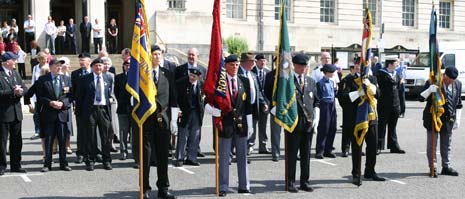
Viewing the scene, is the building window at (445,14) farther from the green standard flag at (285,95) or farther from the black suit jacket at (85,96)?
the green standard flag at (285,95)

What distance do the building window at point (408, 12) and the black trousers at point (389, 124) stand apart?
39.3 meters

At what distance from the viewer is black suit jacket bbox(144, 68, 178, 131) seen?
9875 mm

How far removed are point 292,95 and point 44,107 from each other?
4.44 meters

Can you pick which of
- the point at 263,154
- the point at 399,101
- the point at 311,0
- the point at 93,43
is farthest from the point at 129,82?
the point at 311,0

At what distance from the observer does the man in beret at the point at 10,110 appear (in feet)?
38.2

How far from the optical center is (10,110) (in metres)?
11.7

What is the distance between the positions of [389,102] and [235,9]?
101 feet

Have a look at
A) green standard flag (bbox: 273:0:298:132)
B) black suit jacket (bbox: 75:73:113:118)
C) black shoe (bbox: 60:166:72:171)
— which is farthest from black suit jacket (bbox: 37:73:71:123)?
green standard flag (bbox: 273:0:298:132)

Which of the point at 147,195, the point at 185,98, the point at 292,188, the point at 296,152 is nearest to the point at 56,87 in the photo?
the point at 185,98

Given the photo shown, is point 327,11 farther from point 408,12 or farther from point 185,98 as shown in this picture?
point 185,98

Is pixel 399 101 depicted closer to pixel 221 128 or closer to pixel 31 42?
pixel 221 128

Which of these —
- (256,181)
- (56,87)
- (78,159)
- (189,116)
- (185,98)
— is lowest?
(256,181)

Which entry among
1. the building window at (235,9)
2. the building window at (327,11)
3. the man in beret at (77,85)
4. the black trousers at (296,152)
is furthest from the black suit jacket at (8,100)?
the building window at (327,11)

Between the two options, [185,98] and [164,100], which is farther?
[185,98]
